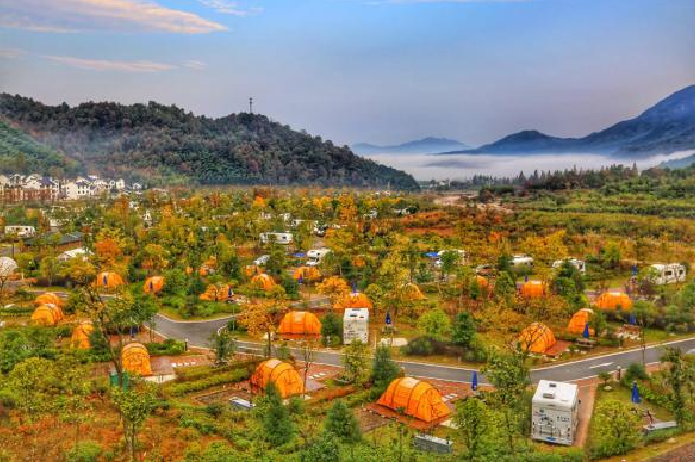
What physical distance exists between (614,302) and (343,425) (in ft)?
51.0

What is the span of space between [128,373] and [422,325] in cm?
933

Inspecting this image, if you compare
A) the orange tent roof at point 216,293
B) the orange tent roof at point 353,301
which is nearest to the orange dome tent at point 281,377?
the orange tent roof at point 353,301

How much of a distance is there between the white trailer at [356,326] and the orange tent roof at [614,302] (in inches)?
383

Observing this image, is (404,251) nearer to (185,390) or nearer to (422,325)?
(422,325)

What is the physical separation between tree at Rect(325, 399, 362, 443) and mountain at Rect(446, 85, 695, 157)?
94885 mm

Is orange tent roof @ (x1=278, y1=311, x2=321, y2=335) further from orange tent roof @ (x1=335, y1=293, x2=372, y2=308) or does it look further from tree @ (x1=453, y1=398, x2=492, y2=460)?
tree @ (x1=453, y1=398, x2=492, y2=460)

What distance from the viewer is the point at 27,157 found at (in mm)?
84812

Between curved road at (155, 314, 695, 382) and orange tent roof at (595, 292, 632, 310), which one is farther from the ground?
orange tent roof at (595, 292, 632, 310)

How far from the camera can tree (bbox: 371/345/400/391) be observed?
665 inches

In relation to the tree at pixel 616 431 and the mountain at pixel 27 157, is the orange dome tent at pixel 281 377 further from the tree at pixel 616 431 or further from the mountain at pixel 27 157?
the mountain at pixel 27 157

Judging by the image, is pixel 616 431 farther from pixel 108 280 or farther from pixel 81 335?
pixel 108 280

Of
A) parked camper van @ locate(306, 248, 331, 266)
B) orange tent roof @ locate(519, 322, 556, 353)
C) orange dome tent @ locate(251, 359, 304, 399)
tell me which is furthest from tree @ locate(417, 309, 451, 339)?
parked camper van @ locate(306, 248, 331, 266)

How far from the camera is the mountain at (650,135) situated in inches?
3907

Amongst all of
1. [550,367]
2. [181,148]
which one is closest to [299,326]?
[550,367]
